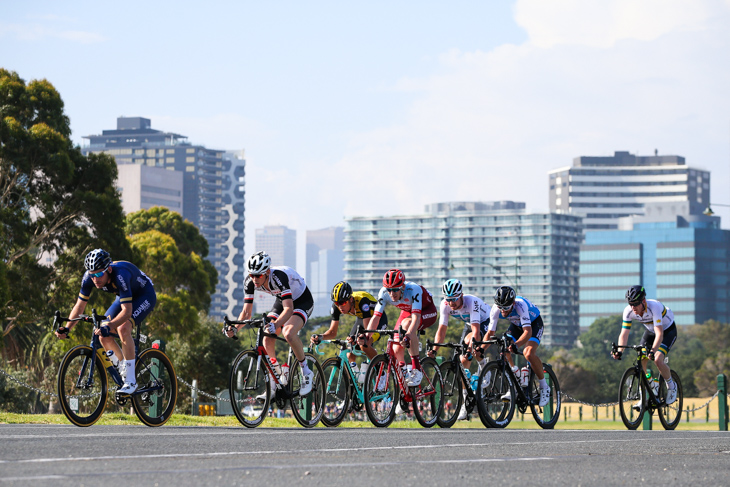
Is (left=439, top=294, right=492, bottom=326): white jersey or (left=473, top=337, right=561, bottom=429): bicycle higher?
(left=439, top=294, right=492, bottom=326): white jersey

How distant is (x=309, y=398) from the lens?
13.3 metres

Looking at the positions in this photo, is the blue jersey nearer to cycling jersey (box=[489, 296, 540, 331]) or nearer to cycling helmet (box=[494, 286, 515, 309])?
cycling helmet (box=[494, 286, 515, 309])

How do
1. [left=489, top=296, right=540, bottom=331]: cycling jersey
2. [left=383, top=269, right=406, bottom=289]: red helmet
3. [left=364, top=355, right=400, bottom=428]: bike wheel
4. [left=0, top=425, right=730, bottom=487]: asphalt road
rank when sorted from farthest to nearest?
[left=489, top=296, right=540, bottom=331]: cycling jersey, [left=383, top=269, right=406, bottom=289]: red helmet, [left=364, top=355, right=400, bottom=428]: bike wheel, [left=0, top=425, right=730, bottom=487]: asphalt road

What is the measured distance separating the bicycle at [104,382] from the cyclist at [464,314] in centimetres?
392

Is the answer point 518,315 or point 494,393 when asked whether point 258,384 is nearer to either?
point 494,393

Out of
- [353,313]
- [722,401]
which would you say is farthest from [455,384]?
[722,401]

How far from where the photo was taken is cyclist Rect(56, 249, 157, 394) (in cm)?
1159

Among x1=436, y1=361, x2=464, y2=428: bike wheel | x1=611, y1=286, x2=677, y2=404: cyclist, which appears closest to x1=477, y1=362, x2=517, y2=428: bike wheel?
x1=436, y1=361, x2=464, y2=428: bike wheel

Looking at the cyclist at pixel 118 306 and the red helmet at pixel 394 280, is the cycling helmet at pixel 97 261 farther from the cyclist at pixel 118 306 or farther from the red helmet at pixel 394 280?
the red helmet at pixel 394 280

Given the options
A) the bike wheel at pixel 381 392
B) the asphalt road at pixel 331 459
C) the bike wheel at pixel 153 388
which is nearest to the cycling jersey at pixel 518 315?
the bike wheel at pixel 381 392

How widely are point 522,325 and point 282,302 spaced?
4438 mm

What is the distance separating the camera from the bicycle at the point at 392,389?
45.7ft

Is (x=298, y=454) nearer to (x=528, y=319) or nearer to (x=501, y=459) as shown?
(x=501, y=459)

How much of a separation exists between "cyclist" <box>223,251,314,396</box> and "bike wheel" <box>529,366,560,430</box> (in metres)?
4.17
